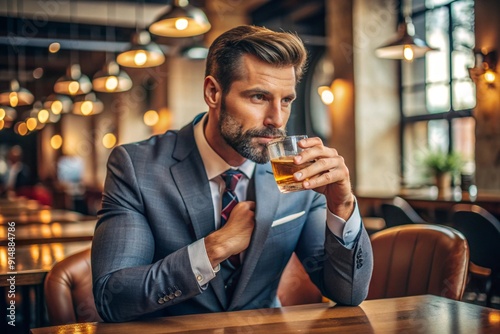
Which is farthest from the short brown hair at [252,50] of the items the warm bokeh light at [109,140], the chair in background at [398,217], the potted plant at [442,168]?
the warm bokeh light at [109,140]

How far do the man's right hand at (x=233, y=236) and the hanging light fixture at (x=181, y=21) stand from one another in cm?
252

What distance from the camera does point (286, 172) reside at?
144cm

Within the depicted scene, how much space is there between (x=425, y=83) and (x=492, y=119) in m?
1.94

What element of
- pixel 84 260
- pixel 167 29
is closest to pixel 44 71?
pixel 167 29

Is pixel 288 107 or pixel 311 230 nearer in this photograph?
pixel 288 107


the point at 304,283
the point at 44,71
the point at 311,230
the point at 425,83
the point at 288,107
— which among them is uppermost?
the point at 44,71

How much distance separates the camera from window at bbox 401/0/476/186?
7.74 metres

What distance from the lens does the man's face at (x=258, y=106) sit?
1616mm

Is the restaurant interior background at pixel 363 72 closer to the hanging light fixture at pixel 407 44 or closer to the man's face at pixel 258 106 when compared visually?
the hanging light fixture at pixel 407 44

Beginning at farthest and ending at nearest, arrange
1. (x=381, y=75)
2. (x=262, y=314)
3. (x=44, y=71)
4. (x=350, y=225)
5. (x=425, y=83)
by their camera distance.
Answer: (x=44, y=71)
(x=381, y=75)
(x=425, y=83)
(x=350, y=225)
(x=262, y=314)

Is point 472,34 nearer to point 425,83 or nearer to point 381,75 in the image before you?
point 425,83

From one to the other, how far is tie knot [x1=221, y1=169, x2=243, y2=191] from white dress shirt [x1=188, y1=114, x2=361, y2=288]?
0.5 inches

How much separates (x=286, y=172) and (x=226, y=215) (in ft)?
1.11

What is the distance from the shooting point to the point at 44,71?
17.2 metres
